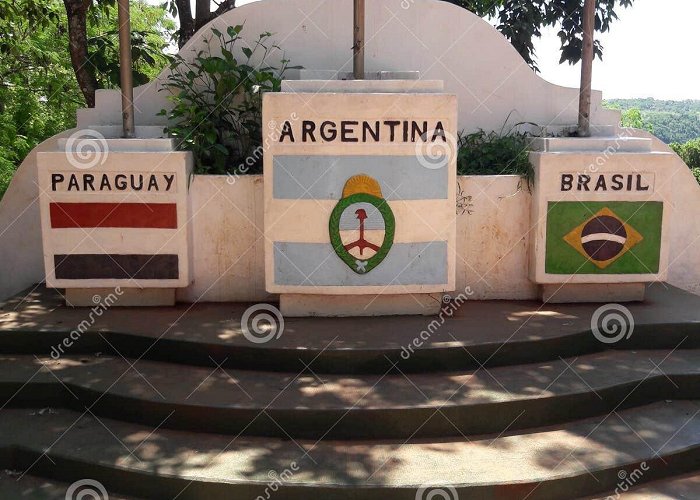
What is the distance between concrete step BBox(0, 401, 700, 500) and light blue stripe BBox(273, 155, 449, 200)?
214 cm

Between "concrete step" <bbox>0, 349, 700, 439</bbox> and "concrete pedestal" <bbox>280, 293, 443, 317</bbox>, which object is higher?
"concrete pedestal" <bbox>280, 293, 443, 317</bbox>

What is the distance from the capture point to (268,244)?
20.2 ft

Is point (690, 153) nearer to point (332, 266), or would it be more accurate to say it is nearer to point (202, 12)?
point (202, 12)

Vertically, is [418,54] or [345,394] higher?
[418,54]

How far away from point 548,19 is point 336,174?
26.8ft

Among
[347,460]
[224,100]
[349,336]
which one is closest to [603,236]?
[349,336]

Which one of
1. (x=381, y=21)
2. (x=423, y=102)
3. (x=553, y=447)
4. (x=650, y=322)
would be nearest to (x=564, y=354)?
(x=650, y=322)

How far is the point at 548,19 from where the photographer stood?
12.8 meters

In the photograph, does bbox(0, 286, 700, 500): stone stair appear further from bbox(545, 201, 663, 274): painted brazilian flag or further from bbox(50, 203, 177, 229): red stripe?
bbox(50, 203, 177, 229): red stripe

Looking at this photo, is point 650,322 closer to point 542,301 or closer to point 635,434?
point 542,301

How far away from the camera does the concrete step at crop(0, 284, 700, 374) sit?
213 inches

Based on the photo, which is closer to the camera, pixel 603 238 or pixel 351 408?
pixel 351 408

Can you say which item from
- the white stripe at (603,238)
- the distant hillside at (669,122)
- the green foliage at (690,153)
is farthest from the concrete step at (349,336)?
the green foliage at (690,153)

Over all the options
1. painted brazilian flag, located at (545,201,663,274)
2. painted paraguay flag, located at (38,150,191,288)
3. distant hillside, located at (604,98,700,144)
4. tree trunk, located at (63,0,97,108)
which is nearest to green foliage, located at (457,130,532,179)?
painted brazilian flag, located at (545,201,663,274)
